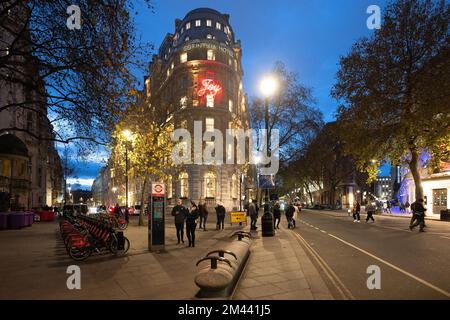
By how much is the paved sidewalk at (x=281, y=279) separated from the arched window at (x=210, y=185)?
41.7m

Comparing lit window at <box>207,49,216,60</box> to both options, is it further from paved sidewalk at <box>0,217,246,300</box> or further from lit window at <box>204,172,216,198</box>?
paved sidewalk at <box>0,217,246,300</box>

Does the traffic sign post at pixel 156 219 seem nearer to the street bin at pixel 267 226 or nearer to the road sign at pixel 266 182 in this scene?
the road sign at pixel 266 182

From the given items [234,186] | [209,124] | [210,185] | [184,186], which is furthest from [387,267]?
[234,186]

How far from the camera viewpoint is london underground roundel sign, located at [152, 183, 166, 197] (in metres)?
14.0

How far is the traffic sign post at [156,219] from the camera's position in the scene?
13.6m

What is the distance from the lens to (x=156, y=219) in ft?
45.4

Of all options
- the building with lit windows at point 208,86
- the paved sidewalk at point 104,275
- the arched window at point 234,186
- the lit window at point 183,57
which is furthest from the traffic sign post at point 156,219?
the lit window at point 183,57

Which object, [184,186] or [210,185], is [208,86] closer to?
[210,185]

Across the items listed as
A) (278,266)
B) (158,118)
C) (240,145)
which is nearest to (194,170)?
(240,145)

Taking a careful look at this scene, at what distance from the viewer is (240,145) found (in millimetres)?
60000

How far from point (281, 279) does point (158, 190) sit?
22.6ft

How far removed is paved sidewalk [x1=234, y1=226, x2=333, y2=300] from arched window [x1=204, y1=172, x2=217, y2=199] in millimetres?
41744
